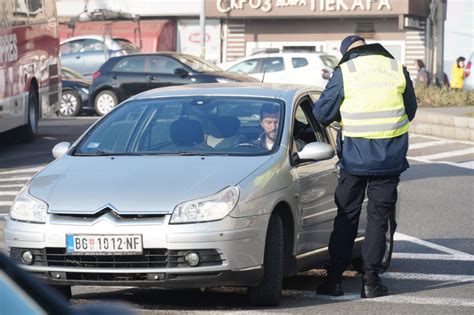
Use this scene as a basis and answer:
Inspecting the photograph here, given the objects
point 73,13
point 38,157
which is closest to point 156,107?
point 38,157

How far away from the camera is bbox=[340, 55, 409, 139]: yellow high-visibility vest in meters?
8.37

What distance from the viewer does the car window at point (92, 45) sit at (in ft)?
138

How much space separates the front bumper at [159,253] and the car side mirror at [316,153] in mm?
841

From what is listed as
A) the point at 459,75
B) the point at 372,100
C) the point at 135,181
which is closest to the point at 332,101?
the point at 372,100

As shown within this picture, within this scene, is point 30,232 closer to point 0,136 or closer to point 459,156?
point 459,156

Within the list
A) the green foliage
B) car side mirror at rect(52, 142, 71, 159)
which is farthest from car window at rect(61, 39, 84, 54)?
car side mirror at rect(52, 142, 71, 159)

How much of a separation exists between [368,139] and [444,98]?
784 inches

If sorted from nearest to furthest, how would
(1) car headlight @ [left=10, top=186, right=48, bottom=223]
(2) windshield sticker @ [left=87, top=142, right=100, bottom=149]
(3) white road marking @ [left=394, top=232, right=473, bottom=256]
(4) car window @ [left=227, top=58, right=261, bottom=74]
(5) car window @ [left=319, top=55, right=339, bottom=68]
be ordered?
(1) car headlight @ [left=10, top=186, right=48, bottom=223] < (2) windshield sticker @ [left=87, top=142, right=100, bottom=149] < (3) white road marking @ [left=394, top=232, right=473, bottom=256] < (5) car window @ [left=319, top=55, right=339, bottom=68] < (4) car window @ [left=227, top=58, right=261, bottom=74]

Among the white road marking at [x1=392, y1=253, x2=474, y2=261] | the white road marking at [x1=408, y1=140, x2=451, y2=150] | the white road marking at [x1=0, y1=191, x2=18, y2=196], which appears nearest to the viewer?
the white road marking at [x1=392, y1=253, x2=474, y2=261]

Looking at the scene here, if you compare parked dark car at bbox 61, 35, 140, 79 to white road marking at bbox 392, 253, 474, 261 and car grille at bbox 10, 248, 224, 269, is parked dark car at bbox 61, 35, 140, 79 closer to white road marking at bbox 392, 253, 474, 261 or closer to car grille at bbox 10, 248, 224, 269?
white road marking at bbox 392, 253, 474, 261

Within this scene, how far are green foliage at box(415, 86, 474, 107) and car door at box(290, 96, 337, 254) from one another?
18.7 metres

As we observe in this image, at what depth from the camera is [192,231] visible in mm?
7496

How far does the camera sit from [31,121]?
73.7ft

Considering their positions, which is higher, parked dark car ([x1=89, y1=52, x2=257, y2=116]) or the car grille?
the car grille
